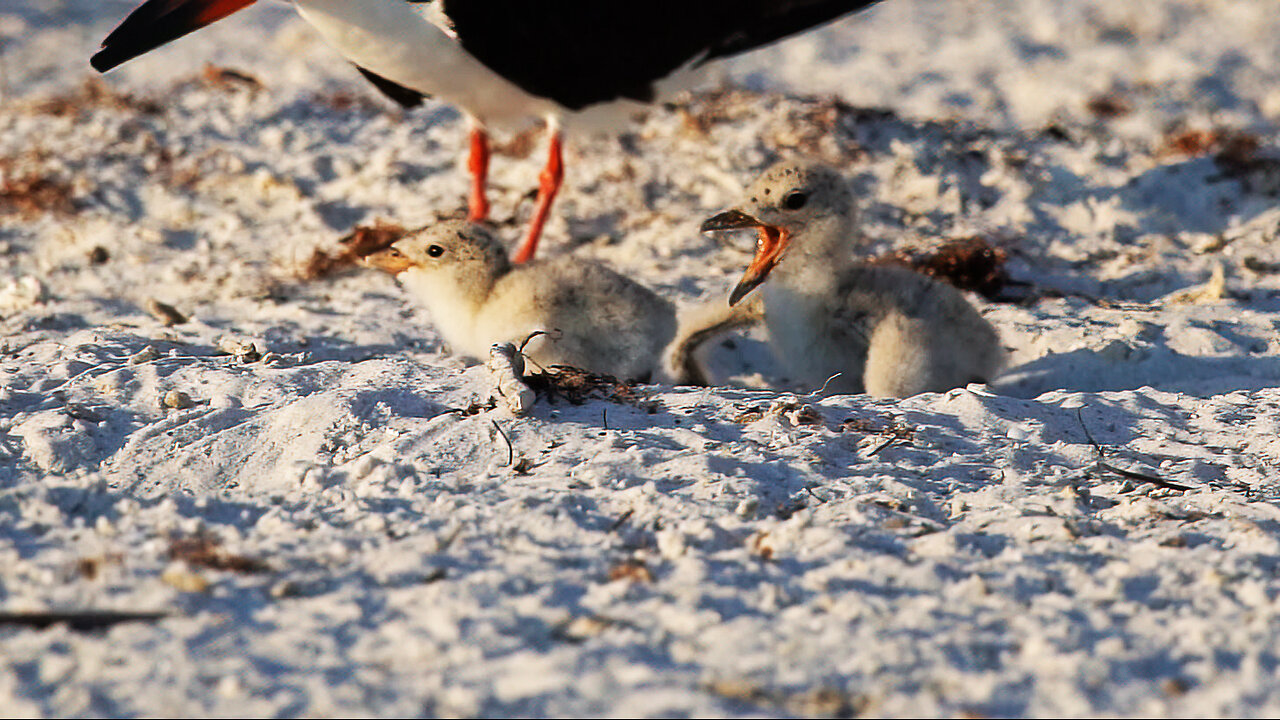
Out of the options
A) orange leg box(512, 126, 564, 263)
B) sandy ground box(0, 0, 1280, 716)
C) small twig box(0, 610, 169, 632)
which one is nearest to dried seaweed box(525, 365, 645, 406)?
sandy ground box(0, 0, 1280, 716)

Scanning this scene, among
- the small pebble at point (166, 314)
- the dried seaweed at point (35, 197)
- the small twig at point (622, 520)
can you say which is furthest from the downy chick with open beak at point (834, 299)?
the dried seaweed at point (35, 197)

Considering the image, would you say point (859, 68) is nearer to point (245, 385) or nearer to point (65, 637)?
point (245, 385)

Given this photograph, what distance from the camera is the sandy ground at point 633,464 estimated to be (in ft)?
6.64

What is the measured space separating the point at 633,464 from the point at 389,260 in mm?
1556

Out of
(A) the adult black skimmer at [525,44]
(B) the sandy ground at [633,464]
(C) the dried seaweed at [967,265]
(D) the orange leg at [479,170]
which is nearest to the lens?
(B) the sandy ground at [633,464]

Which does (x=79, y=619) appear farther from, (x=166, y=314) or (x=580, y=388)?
(x=166, y=314)

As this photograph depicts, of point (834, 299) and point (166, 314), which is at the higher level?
point (834, 299)

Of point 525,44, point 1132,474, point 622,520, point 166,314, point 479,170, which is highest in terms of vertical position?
point 525,44

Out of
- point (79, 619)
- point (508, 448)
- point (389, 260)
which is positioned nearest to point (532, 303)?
point (389, 260)

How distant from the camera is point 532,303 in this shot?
12.3ft

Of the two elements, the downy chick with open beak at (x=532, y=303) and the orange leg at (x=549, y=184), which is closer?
the downy chick with open beak at (x=532, y=303)

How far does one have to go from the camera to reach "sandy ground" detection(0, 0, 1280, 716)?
2025 millimetres

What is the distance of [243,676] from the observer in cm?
197

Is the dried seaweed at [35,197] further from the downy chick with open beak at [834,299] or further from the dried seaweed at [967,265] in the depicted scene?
the dried seaweed at [967,265]
